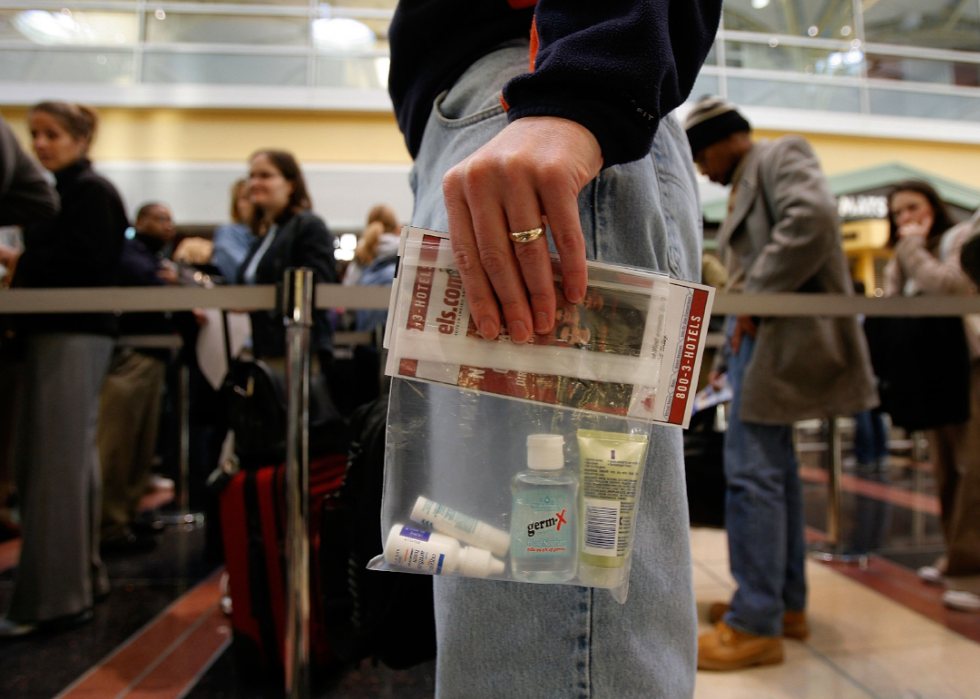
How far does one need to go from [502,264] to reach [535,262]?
0.08 feet

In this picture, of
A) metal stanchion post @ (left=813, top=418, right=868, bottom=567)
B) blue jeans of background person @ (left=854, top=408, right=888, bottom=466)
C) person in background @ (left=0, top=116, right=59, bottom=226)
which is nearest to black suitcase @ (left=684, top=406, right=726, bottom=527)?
metal stanchion post @ (left=813, top=418, right=868, bottom=567)

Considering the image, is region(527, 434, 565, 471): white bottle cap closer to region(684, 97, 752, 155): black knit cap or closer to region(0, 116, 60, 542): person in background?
region(684, 97, 752, 155): black knit cap

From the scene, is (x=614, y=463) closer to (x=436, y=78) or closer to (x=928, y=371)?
(x=436, y=78)

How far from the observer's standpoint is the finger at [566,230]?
43 centimetres

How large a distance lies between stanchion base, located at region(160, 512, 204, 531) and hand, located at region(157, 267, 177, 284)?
1.22 m

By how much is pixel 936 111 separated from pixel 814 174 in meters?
Result: 7.50

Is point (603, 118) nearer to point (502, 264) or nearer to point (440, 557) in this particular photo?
point (502, 264)

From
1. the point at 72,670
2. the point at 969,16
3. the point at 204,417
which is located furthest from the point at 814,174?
the point at 969,16

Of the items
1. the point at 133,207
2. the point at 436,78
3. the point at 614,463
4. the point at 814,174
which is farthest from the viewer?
the point at 133,207

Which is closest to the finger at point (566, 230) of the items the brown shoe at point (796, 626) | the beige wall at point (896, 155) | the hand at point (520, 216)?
the hand at point (520, 216)

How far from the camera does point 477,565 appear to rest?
0.52 metres

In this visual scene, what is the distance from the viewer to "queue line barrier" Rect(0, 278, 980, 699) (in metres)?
1.15

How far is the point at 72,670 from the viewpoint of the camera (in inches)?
57.8

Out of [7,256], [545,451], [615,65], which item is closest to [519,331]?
[545,451]
